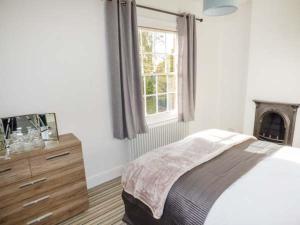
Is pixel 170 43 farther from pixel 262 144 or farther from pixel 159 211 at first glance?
pixel 159 211

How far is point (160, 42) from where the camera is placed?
3.10m

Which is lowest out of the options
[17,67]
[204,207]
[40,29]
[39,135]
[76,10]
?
[204,207]

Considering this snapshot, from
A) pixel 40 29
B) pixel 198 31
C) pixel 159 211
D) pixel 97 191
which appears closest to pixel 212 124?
pixel 198 31

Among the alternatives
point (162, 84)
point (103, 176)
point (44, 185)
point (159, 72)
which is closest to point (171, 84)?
point (162, 84)

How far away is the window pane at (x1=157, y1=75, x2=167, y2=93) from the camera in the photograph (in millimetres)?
3193

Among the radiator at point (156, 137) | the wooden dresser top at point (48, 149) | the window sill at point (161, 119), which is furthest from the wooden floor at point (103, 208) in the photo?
the window sill at point (161, 119)

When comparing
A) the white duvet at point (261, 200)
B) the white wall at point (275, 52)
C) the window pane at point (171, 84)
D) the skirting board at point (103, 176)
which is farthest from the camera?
the window pane at point (171, 84)

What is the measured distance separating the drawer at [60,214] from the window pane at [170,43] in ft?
8.30

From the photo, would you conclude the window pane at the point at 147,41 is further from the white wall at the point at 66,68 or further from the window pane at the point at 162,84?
the window pane at the point at 162,84

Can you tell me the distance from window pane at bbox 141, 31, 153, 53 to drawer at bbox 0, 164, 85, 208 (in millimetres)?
1895

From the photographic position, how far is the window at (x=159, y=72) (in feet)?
9.72

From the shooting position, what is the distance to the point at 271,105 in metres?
3.24

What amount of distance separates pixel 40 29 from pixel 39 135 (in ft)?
3.59

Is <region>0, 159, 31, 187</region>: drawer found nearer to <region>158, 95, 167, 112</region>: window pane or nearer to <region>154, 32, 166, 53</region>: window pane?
<region>158, 95, 167, 112</region>: window pane
